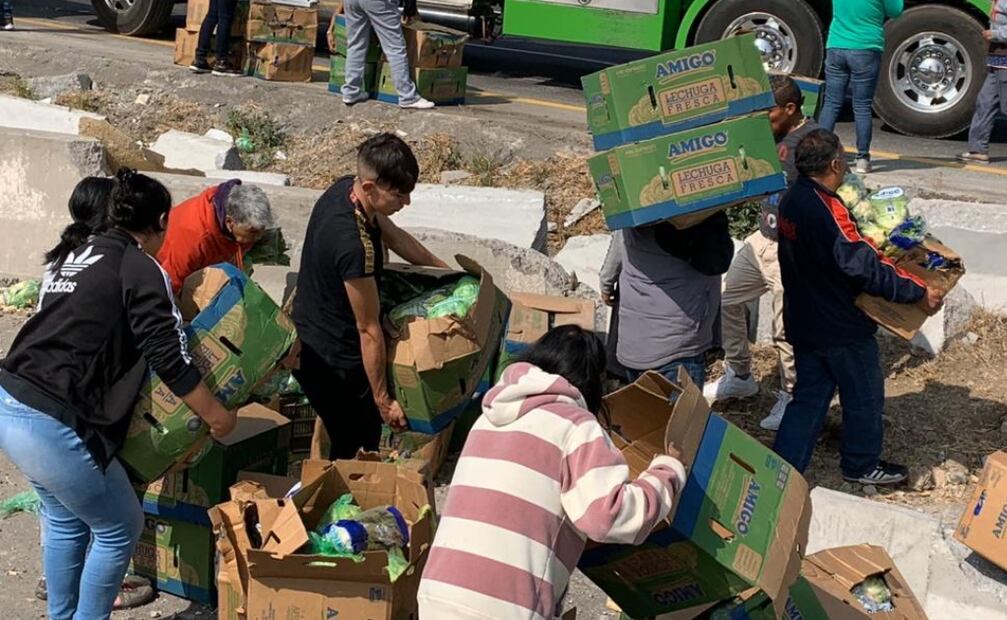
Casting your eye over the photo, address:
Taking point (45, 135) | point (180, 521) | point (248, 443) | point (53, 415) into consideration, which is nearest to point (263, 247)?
point (248, 443)

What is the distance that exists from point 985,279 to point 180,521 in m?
4.81

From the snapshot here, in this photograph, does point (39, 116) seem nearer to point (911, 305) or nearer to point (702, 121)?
point (702, 121)

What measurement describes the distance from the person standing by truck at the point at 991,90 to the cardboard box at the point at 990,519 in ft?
19.8

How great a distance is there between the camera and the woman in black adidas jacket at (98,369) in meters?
3.96

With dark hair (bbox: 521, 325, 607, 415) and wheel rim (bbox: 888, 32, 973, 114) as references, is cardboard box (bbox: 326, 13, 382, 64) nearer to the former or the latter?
wheel rim (bbox: 888, 32, 973, 114)

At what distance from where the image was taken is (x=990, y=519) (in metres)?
4.79

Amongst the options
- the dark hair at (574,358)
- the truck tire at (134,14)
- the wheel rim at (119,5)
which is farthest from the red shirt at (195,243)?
the wheel rim at (119,5)

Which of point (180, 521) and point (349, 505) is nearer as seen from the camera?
point (349, 505)

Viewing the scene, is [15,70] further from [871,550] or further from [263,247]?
[871,550]

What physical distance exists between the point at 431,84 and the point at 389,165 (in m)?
6.92

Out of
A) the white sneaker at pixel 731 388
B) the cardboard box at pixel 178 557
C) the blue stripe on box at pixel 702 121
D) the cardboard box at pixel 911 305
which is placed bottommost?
the cardboard box at pixel 178 557

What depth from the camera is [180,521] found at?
15.8 ft

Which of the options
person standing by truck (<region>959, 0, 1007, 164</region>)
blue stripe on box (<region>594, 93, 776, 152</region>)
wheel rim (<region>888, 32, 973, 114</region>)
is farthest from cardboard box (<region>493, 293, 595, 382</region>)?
wheel rim (<region>888, 32, 973, 114</region>)

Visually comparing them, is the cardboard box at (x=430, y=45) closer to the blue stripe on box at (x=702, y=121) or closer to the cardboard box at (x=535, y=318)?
the cardboard box at (x=535, y=318)
